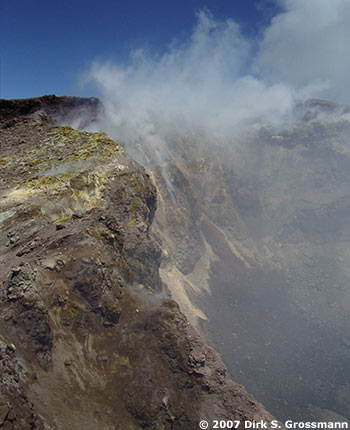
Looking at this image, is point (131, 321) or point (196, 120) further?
point (196, 120)

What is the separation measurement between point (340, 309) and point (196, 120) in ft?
182

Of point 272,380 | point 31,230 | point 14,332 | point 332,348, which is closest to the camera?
point 14,332

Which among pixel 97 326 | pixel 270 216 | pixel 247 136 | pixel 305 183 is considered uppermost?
pixel 247 136

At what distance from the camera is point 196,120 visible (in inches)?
2761

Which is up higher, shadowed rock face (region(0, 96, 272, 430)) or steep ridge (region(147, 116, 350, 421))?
steep ridge (region(147, 116, 350, 421))

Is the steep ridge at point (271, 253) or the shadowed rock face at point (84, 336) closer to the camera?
the shadowed rock face at point (84, 336)

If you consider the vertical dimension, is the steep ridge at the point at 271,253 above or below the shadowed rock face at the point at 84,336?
above

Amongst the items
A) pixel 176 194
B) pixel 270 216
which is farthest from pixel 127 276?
pixel 270 216

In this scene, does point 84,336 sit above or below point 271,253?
below

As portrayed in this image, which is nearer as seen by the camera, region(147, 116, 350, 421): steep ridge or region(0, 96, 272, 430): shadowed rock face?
region(0, 96, 272, 430): shadowed rock face

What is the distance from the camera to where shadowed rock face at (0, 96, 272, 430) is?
6.68 m

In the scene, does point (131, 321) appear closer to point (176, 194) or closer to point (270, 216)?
point (176, 194)

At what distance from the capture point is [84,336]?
866cm

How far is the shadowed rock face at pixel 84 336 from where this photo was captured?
21.9ft
